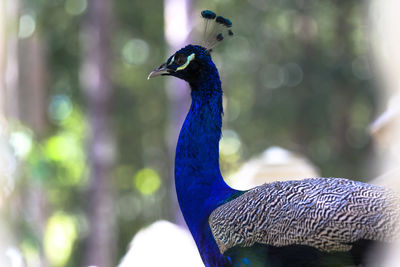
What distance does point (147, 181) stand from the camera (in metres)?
13.4

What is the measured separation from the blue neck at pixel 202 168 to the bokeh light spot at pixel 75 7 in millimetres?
8286

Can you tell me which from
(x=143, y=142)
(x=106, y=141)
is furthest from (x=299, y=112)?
(x=106, y=141)

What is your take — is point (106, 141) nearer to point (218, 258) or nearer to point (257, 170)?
point (257, 170)

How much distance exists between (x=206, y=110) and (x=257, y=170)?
1993 mm

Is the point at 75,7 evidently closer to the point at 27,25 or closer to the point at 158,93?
the point at 158,93

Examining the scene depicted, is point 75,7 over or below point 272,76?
over

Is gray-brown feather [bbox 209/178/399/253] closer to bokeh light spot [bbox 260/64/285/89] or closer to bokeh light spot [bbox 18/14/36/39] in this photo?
bokeh light spot [bbox 18/14/36/39]

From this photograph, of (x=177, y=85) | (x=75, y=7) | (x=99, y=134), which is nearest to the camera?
(x=177, y=85)

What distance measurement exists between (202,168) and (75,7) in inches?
344

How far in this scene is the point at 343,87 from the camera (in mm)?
10664

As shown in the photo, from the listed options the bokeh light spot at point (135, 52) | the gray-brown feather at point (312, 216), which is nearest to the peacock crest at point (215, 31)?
the gray-brown feather at point (312, 216)

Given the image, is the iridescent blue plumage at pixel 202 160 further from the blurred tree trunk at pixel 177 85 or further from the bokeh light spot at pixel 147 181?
the bokeh light spot at pixel 147 181

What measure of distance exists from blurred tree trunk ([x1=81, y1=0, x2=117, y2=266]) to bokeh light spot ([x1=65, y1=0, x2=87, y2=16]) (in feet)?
10.1

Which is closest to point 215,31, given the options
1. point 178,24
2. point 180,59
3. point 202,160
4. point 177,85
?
point 180,59
